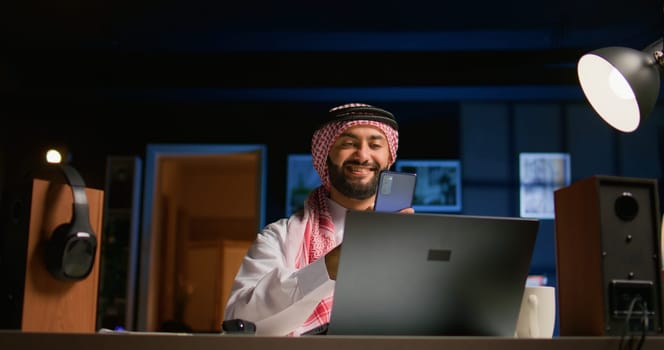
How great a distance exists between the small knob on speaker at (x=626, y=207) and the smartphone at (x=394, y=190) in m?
0.61

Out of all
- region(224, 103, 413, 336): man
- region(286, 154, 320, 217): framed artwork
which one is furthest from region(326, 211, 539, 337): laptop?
region(286, 154, 320, 217): framed artwork

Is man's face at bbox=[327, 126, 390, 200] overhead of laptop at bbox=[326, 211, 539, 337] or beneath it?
overhead

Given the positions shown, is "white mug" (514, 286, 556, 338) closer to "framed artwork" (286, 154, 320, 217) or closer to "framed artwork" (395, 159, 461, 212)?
"framed artwork" (395, 159, 461, 212)

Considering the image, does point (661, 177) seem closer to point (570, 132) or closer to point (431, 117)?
point (570, 132)

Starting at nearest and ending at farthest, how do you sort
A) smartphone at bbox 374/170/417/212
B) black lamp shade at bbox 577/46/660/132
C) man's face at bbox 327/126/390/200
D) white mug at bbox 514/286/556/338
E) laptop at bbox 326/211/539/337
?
1. laptop at bbox 326/211/539/337
2. white mug at bbox 514/286/556/338
3. smartphone at bbox 374/170/417/212
4. black lamp shade at bbox 577/46/660/132
5. man's face at bbox 327/126/390/200

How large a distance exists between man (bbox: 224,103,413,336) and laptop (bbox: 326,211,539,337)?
640 mm

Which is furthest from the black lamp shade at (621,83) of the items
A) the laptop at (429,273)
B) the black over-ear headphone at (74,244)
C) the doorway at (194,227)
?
the doorway at (194,227)

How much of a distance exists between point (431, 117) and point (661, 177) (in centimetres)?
188

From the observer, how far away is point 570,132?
561 centimetres

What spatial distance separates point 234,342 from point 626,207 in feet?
2.47

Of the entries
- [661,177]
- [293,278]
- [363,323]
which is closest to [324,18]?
[661,177]

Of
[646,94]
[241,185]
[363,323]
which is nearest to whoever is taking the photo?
[363,323]

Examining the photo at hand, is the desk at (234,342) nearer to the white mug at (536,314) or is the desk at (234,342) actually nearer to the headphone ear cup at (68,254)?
the white mug at (536,314)

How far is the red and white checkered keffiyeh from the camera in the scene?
2234 mm
